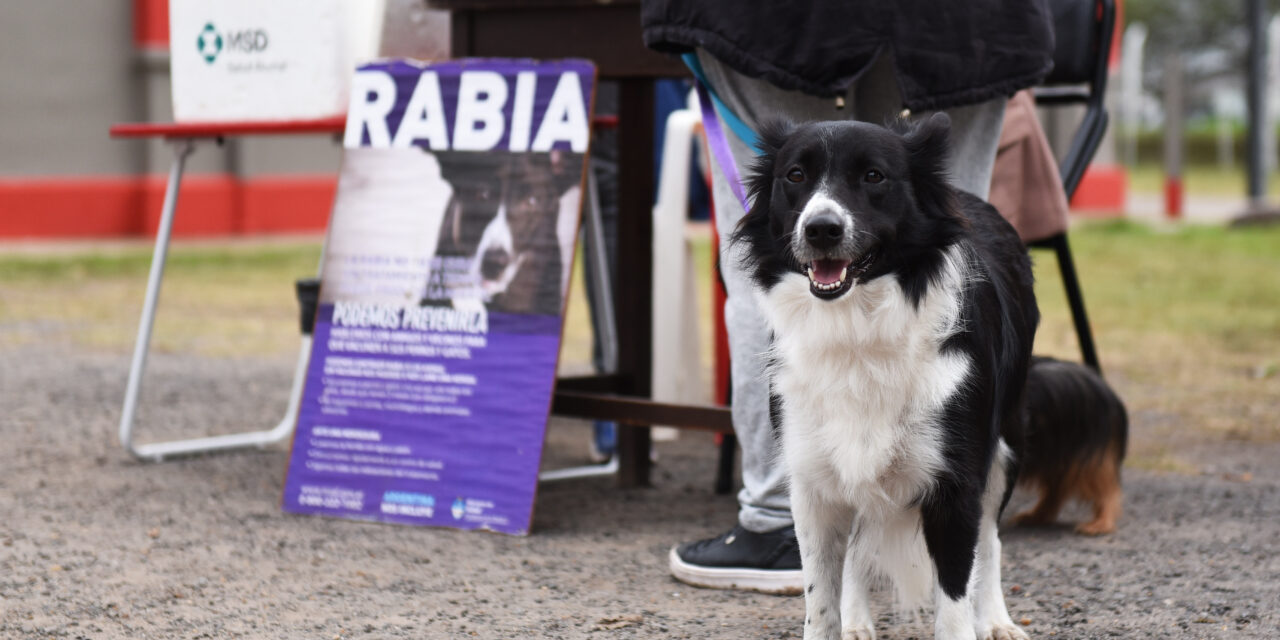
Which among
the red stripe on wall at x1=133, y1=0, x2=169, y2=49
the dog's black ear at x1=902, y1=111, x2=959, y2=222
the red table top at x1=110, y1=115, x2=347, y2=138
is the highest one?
the dog's black ear at x1=902, y1=111, x2=959, y2=222

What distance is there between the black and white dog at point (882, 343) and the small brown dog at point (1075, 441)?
106cm

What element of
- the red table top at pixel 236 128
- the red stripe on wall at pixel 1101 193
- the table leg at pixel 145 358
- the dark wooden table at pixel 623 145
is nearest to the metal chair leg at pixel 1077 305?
the dark wooden table at pixel 623 145

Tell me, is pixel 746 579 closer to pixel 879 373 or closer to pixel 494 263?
pixel 879 373

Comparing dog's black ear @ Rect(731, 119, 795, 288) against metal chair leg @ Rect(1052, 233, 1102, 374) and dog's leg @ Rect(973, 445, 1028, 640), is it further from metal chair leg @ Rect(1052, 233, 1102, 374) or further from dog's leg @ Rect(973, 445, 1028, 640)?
metal chair leg @ Rect(1052, 233, 1102, 374)

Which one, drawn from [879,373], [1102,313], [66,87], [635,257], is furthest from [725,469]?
[66,87]

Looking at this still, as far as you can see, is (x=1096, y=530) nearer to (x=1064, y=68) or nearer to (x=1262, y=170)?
(x=1064, y=68)

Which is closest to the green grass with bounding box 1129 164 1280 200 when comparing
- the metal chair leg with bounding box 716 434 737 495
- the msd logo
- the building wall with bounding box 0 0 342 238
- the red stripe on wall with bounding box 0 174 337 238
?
the red stripe on wall with bounding box 0 174 337 238

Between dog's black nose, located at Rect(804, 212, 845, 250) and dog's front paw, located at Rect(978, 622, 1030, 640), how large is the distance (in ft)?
3.29

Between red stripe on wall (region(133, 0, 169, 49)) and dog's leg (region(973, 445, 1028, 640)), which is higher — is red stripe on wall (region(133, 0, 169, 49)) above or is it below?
below

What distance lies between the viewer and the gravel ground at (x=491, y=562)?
3225 mm

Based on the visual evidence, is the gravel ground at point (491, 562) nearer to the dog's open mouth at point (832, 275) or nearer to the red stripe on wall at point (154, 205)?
the dog's open mouth at point (832, 275)

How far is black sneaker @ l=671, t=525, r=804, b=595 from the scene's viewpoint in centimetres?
352

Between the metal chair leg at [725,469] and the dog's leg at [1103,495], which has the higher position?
the dog's leg at [1103,495]

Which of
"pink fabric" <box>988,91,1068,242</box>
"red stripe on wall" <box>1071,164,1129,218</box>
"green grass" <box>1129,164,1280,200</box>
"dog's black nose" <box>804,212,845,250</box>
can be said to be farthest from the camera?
"green grass" <box>1129,164,1280,200</box>
